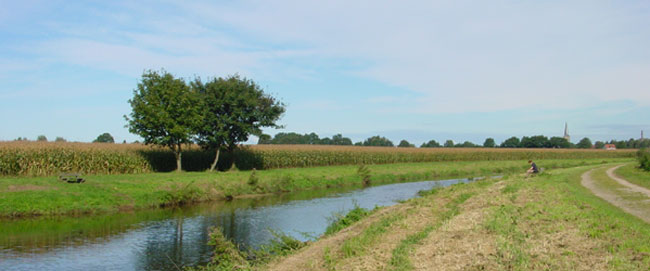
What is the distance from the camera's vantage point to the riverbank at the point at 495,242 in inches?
316

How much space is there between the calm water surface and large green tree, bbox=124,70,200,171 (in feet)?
31.4

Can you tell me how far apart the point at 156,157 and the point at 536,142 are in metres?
113

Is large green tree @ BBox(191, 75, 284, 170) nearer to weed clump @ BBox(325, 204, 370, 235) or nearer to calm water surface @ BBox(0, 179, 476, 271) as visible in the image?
calm water surface @ BBox(0, 179, 476, 271)

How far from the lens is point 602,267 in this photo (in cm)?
747

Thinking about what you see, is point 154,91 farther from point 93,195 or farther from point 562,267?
point 562,267

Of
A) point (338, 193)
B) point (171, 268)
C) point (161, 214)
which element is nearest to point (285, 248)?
point (171, 268)

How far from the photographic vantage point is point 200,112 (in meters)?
36.8

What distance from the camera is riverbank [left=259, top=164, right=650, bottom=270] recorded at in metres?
8.02

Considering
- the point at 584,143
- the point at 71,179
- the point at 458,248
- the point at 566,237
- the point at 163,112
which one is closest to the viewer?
the point at 458,248

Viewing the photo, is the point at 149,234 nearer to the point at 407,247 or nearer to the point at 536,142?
the point at 407,247

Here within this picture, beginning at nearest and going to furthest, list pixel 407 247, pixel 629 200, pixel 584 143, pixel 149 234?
pixel 407 247 → pixel 629 200 → pixel 149 234 → pixel 584 143

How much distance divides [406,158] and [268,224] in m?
46.1

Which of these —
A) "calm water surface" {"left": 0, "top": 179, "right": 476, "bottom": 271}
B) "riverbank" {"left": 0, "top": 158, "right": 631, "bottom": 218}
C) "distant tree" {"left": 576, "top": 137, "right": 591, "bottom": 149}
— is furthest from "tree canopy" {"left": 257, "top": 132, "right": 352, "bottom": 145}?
"calm water surface" {"left": 0, "top": 179, "right": 476, "bottom": 271}

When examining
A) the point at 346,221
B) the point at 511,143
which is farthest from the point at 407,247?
the point at 511,143
